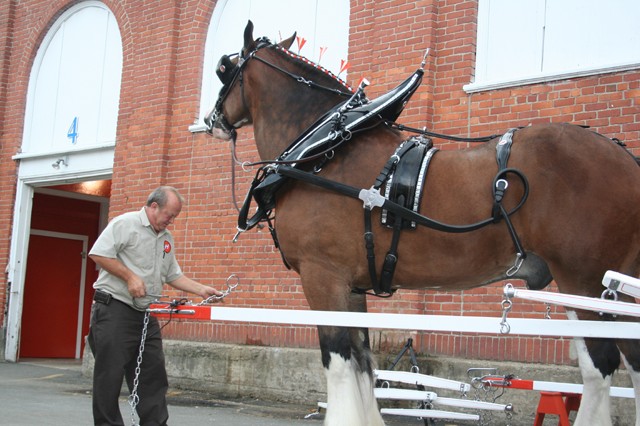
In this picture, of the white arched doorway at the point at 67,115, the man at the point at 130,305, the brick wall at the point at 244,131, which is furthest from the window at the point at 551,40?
the white arched doorway at the point at 67,115

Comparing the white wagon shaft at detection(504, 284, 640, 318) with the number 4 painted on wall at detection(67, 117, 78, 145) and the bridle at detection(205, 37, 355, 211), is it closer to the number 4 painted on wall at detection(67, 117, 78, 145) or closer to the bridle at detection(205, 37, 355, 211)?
the bridle at detection(205, 37, 355, 211)

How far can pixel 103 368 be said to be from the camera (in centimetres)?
572

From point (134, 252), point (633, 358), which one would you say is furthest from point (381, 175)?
point (134, 252)

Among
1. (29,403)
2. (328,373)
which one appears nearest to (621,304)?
(328,373)

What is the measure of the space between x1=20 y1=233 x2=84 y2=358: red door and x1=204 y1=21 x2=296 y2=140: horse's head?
11.2 meters

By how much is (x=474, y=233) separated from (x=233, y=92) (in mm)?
2224

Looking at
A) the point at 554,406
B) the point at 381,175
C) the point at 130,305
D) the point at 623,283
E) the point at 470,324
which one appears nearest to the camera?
the point at 623,283

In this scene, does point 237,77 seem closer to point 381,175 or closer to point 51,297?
point 381,175

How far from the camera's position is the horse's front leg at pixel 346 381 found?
4.65 meters

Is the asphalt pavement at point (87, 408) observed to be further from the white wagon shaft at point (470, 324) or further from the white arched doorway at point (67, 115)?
the white wagon shaft at point (470, 324)

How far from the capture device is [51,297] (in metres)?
16.3

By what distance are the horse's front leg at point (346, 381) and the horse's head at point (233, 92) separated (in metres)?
1.74

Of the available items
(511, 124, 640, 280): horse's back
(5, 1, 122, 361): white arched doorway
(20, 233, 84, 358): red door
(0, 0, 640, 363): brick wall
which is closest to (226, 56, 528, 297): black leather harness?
(511, 124, 640, 280): horse's back

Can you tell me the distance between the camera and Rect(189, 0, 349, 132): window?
1050 centimetres
